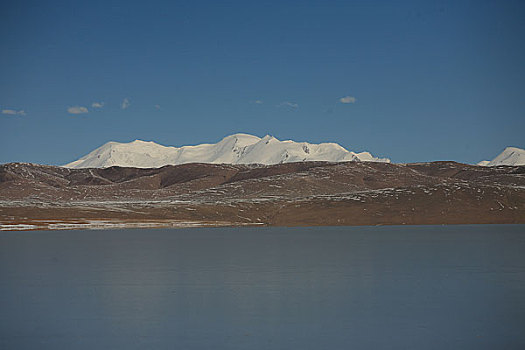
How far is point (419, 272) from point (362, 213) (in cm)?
11547

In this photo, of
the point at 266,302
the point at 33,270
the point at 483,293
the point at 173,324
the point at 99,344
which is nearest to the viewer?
the point at 99,344

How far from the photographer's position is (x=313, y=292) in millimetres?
34750

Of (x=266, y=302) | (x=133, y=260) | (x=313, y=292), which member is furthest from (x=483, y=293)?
(x=133, y=260)

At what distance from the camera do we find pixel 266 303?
3098 centimetres

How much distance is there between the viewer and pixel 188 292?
35.2 m

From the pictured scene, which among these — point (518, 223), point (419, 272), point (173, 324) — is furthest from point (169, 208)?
point (173, 324)

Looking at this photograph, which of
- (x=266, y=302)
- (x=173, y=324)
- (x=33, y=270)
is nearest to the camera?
(x=173, y=324)

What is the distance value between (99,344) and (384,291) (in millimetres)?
16859

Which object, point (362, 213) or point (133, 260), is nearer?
point (133, 260)

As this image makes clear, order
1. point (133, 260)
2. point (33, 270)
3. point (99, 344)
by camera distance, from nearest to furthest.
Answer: point (99, 344)
point (33, 270)
point (133, 260)

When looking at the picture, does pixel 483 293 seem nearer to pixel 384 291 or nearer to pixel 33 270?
pixel 384 291

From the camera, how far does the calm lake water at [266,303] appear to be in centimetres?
2375

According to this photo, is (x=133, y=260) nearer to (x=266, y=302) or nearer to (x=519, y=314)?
(x=266, y=302)

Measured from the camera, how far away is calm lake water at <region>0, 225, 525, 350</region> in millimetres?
23750
